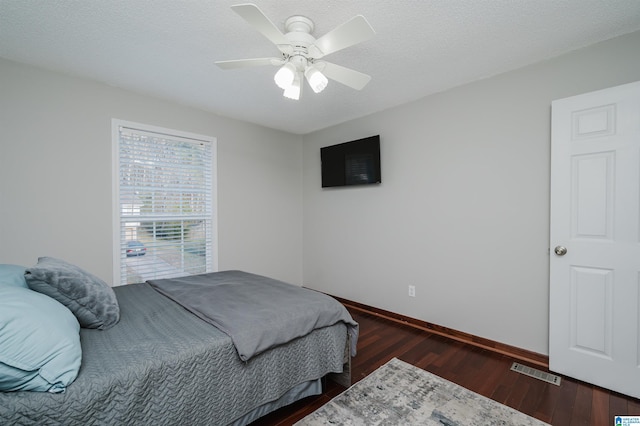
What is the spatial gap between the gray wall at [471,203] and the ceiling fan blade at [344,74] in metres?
1.35

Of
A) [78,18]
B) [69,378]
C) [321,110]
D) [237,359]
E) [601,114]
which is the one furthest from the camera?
[321,110]

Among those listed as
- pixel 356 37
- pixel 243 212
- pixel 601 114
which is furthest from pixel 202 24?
pixel 601 114

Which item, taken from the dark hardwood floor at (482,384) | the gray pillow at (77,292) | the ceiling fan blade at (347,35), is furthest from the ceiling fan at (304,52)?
the dark hardwood floor at (482,384)

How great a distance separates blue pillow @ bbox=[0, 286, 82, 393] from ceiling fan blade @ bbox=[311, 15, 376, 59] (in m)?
1.79

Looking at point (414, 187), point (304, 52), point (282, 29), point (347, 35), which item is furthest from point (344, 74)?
point (414, 187)

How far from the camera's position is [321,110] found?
3.33 m

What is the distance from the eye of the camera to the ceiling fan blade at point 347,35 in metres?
1.33

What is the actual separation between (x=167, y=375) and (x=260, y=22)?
67.5 inches

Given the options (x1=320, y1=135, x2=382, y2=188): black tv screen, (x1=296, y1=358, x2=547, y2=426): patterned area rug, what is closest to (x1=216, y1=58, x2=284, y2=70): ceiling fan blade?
(x1=320, y1=135, x2=382, y2=188): black tv screen

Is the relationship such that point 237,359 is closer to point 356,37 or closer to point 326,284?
point 356,37

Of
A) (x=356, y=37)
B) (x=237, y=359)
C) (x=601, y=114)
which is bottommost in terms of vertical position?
(x=237, y=359)

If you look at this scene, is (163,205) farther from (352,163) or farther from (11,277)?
(352,163)

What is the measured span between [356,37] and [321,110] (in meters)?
1.89

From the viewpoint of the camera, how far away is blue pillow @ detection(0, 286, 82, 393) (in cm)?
94
